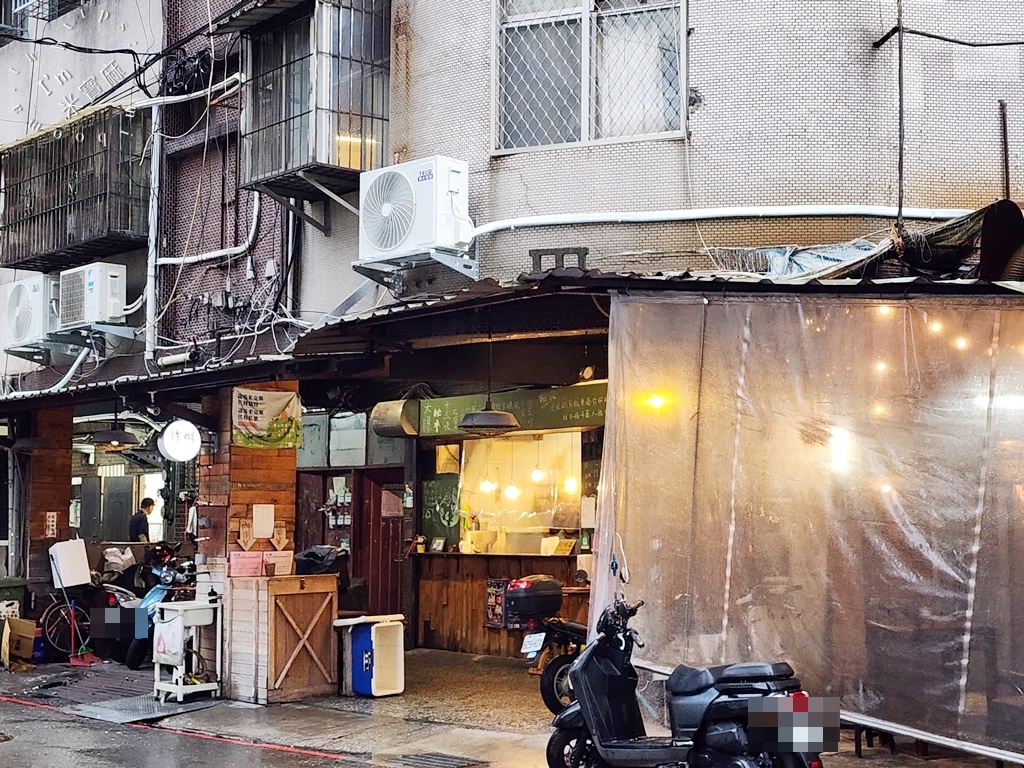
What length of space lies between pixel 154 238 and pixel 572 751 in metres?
10.7

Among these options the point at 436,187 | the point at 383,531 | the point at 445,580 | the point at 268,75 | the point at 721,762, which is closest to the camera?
the point at 721,762

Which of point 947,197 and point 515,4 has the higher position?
point 515,4

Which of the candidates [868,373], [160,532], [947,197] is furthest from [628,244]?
[160,532]

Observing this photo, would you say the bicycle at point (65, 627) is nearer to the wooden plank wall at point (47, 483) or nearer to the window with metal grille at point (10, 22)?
the wooden plank wall at point (47, 483)

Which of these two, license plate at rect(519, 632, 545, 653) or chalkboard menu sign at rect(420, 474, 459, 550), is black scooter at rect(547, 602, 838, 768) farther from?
chalkboard menu sign at rect(420, 474, 459, 550)

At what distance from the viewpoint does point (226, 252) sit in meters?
16.2

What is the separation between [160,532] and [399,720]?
14.7 meters

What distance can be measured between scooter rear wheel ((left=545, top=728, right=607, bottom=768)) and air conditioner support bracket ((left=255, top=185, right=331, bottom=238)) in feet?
24.6

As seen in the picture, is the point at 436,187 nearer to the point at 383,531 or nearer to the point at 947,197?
the point at 947,197

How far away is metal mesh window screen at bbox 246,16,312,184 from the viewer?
14.2m

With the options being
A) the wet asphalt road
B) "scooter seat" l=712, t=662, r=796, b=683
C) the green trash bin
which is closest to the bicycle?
the green trash bin

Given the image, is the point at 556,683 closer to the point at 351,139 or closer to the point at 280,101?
the point at 351,139

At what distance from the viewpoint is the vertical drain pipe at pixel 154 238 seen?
56.0 ft

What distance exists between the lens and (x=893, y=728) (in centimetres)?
825
